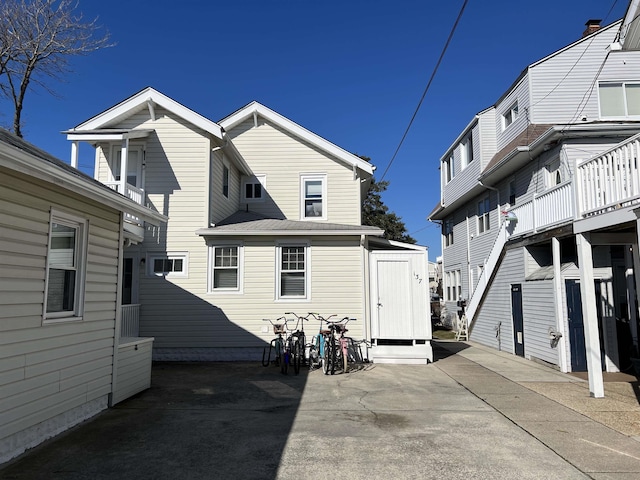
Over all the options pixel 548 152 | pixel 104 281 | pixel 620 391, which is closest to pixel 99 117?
pixel 104 281

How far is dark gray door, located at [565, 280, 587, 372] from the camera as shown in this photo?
9.11m

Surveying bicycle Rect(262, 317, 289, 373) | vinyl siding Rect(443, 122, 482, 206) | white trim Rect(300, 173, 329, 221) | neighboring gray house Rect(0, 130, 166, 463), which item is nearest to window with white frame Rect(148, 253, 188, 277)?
bicycle Rect(262, 317, 289, 373)

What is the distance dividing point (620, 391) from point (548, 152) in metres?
6.36

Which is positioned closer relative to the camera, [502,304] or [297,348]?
[297,348]

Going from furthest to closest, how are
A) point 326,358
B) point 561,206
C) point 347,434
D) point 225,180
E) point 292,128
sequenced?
point 292,128
point 225,180
point 326,358
point 561,206
point 347,434

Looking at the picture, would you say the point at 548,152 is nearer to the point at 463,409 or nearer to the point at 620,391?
the point at 620,391

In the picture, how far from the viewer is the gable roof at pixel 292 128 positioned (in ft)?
42.9

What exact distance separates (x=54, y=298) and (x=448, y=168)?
723 inches

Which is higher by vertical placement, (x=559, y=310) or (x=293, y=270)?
(x=293, y=270)

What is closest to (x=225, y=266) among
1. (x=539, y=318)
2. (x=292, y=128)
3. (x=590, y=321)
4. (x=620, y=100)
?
(x=292, y=128)

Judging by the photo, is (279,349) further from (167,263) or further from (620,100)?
(620,100)

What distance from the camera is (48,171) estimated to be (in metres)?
4.42

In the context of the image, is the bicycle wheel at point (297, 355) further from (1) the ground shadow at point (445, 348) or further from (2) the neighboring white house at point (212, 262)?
(1) the ground shadow at point (445, 348)

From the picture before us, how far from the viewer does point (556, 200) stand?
30.0 ft
